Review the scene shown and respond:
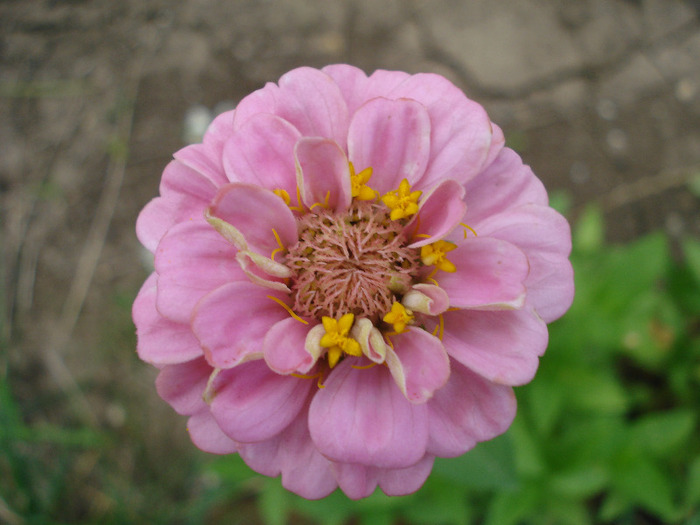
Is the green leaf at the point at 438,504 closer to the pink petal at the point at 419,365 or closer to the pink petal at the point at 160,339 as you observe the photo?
the pink petal at the point at 419,365

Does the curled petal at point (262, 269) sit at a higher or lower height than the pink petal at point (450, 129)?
lower

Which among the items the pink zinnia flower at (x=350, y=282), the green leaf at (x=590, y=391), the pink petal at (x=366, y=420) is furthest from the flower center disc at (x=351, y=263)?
the green leaf at (x=590, y=391)

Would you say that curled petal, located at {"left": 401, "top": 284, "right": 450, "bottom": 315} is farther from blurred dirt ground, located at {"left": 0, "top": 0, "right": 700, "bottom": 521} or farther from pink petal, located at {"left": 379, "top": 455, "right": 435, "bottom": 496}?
blurred dirt ground, located at {"left": 0, "top": 0, "right": 700, "bottom": 521}

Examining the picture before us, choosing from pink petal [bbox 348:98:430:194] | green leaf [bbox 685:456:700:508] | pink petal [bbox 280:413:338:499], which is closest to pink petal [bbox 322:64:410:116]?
pink petal [bbox 348:98:430:194]

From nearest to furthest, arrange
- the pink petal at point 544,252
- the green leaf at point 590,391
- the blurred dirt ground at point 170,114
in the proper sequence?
the pink petal at point 544,252 → the green leaf at point 590,391 → the blurred dirt ground at point 170,114

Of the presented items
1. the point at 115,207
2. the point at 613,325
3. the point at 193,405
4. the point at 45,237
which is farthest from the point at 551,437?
the point at 45,237
